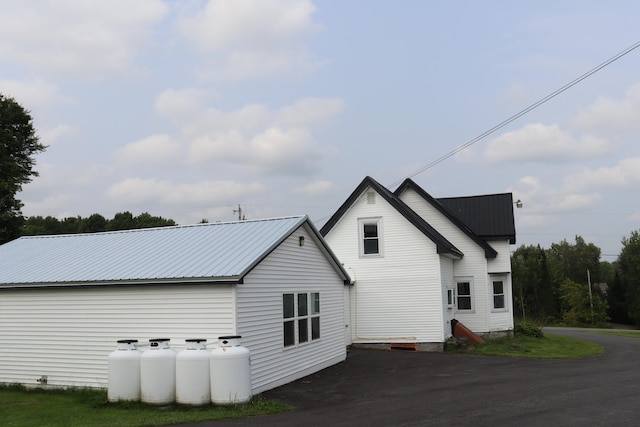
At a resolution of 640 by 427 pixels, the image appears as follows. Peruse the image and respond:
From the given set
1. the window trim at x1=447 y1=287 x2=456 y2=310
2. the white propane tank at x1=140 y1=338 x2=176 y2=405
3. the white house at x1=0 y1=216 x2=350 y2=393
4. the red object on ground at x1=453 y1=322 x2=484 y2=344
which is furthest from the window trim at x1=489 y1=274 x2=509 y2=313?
the white propane tank at x1=140 y1=338 x2=176 y2=405

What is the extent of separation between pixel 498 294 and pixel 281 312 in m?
14.7

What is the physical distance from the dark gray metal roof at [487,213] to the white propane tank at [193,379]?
58.1 feet

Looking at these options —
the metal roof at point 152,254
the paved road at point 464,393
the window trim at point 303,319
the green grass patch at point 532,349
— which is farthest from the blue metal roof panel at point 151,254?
the green grass patch at point 532,349

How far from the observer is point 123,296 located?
528 inches

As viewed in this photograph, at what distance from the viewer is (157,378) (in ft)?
36.5

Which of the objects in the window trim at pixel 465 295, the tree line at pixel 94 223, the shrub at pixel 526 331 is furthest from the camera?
the tree line at pixel 94 223

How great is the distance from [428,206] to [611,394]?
14.2m

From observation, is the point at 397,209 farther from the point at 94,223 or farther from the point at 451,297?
Result: the point at 94,223

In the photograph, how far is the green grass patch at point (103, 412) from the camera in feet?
32.7

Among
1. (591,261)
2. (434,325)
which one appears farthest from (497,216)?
(591,261)

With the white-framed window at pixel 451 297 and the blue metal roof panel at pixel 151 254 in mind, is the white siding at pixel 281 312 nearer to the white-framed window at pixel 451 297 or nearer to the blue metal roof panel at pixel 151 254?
the blue metal roof panel at pixel 151 254

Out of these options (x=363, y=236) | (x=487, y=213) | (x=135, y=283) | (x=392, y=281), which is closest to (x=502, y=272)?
(x=487, y=213)

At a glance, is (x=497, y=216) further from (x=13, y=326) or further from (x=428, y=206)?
(x=13, y=326)

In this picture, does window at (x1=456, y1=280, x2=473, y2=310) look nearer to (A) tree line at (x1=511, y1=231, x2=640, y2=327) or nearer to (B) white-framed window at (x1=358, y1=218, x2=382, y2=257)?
(B) white-framed window at (x1=358, y1=218, x2=382, y2=257)
